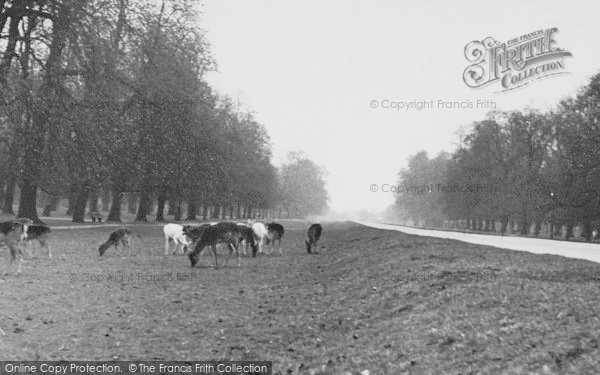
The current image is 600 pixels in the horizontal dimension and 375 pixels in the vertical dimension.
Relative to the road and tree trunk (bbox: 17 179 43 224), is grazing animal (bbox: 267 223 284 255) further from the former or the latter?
tree trunk (bbox: 17 179 43 224)

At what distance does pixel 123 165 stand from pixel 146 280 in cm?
1875

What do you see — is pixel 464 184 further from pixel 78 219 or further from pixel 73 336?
pixel 73 336

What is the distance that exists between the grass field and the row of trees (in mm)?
38846

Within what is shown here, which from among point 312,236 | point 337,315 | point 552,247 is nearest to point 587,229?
point 552,247

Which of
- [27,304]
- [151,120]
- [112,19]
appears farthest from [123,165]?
[27,304]

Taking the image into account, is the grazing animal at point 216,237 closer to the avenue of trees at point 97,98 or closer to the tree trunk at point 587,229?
the avenue of trees at point 97,98

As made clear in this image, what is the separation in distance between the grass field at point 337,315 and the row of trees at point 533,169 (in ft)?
127

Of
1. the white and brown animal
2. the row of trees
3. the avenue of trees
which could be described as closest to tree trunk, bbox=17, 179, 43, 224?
the avenue of trees

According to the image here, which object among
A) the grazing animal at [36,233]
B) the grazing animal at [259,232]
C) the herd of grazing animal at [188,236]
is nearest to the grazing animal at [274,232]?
the herd of grazing animal at [188,236]

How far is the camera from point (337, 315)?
12305 mm

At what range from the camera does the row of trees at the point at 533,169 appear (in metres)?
52.0

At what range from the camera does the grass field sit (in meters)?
8.23

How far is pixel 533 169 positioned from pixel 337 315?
64.5m

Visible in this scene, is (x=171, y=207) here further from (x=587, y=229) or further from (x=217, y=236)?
(x=217, y=236)
